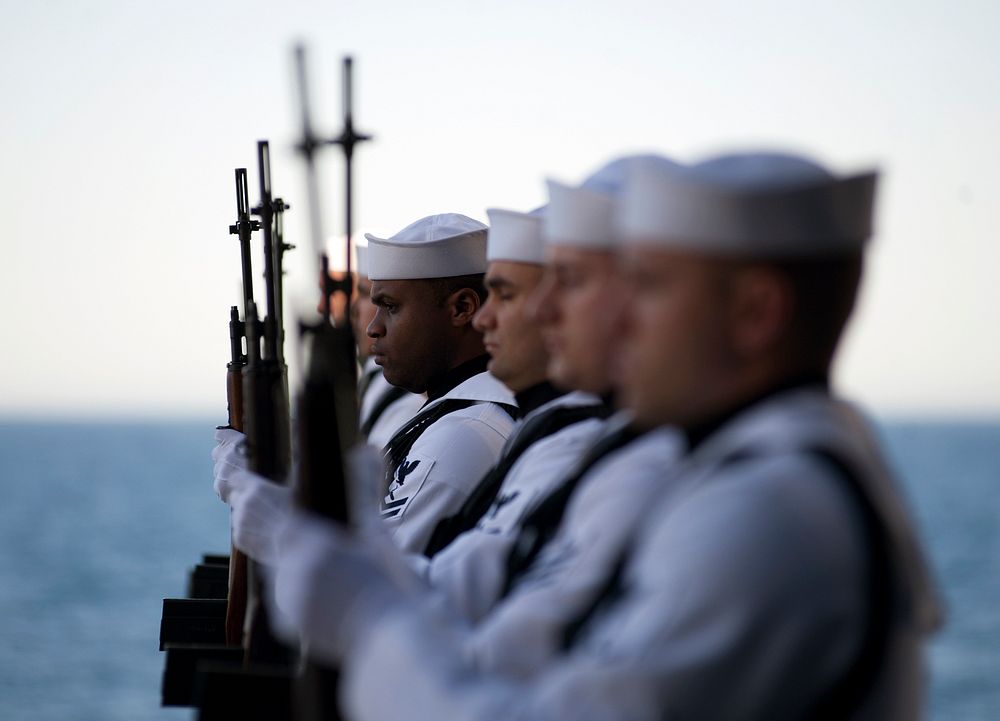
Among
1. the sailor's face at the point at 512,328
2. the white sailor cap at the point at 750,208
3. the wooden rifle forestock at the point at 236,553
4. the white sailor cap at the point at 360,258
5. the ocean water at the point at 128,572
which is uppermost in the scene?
the white sailor cap at the point at 750,208

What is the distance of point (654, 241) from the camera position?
8.22 ft

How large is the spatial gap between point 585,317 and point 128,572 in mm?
46255

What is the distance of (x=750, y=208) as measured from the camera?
2459mm

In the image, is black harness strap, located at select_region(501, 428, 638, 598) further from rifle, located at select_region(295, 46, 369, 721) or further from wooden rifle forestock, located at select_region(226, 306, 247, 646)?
wooden rifle forestock, located at select_region(226, 306, 247, 646)

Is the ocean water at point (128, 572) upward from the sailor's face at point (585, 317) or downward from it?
downward

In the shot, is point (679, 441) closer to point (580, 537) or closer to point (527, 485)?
point (580, 537)

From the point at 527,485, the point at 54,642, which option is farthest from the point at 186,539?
the point at 527,485

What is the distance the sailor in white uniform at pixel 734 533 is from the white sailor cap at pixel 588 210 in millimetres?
369

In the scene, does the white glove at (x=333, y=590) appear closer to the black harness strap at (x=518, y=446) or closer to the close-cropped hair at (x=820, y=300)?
the close-cropped hair at (x=820, y=300)

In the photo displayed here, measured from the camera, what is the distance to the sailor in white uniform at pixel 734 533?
221 cm

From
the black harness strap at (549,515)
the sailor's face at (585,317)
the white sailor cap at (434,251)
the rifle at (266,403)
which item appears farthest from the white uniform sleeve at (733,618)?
the white sailor cap at (434,251)

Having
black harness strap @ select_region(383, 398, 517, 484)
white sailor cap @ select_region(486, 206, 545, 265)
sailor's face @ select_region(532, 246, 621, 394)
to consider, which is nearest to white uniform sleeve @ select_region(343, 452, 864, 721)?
sailor's face @ select_region(532, 246, 621, 394)

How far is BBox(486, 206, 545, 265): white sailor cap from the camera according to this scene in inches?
170

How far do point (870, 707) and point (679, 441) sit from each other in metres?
0.54
